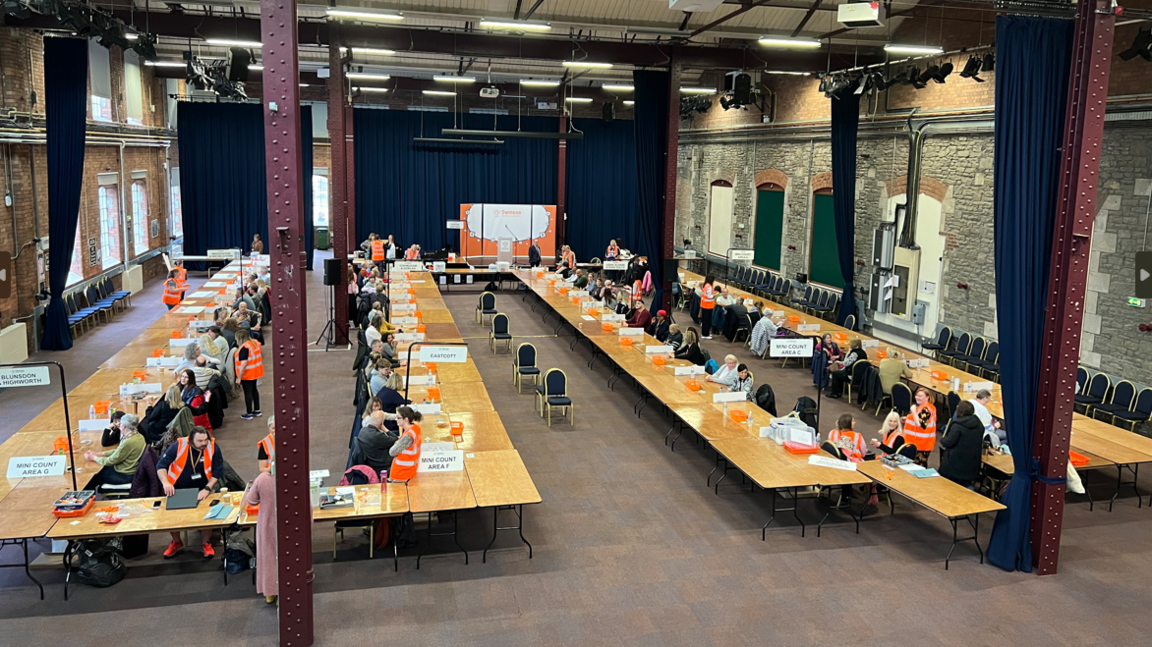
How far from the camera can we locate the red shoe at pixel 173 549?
7051mm

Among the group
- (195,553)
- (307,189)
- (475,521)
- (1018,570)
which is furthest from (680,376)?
(307,189)

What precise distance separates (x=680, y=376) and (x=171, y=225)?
64.6 ft

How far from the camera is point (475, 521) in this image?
7949mm

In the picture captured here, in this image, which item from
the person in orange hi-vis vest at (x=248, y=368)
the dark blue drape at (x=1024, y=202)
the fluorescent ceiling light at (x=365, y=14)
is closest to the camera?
the dark blue drape at (x=1024, y=202)

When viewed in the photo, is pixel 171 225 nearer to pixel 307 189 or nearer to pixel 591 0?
pixel 307 189

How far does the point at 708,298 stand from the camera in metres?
16.8

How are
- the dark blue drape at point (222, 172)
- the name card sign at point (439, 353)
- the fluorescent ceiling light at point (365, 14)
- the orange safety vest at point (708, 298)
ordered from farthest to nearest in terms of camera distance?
1. the dark blue drape at point (222, 172)
2. the orange safety vest at point (708, 298)
3. the fluorescent ceiling light at point (365, 14)
4. the name card sign at point (439, 353)

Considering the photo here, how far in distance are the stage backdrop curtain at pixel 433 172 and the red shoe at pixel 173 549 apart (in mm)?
19624

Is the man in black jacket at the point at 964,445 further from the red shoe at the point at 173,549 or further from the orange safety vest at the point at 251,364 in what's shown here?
the orange safety vest at the point at 251,364

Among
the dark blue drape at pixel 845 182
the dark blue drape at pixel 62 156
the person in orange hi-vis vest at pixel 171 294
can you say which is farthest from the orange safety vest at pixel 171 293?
the dark blue drape at pixel 845 182

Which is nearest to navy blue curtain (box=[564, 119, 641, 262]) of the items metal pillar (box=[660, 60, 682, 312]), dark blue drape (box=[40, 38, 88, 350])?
metal pillar (box=[660, 60, 682, 312])

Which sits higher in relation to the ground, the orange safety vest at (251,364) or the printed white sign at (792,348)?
the printed white sign at (792,348)

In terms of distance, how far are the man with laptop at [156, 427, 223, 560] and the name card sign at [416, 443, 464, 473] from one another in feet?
5.80

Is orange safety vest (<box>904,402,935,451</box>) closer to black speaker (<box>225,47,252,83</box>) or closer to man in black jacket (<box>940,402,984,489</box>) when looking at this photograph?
man in black jacket (<box>940,402,984,489</box>)
